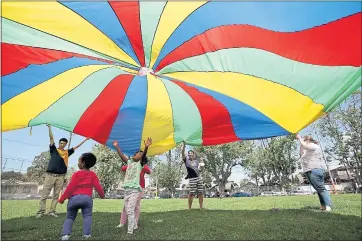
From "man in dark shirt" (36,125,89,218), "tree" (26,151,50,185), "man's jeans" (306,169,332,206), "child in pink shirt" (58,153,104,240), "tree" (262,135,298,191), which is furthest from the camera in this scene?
"tree" (26,151,50,185)

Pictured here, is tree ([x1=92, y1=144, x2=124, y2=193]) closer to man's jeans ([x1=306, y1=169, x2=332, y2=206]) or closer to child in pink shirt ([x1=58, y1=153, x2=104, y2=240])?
man's jeans ([x1=306, y1=169, x2=332, y2=206])

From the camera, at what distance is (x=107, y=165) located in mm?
35281

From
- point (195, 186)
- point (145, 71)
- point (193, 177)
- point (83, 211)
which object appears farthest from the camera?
point (193, 177)

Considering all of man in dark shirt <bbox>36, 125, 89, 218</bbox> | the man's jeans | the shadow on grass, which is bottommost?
the shadow on grass

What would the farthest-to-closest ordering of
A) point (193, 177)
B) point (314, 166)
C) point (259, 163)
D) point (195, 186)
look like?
point (259, 163) < point (193, 177) < point (195, 186) < point (314, 166)

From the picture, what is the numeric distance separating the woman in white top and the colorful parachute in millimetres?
1276

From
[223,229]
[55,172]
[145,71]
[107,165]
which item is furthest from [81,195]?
[107,165]

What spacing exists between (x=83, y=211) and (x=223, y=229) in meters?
1.81

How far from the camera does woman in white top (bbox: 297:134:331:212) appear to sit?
16.6 ft

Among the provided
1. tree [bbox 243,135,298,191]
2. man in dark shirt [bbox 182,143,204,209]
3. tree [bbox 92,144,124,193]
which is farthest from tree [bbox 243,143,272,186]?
man in dark shirt [bbox 182,143,204,209]

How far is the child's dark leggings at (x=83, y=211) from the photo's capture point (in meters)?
3.44

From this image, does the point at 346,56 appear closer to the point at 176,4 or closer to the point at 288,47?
the point at 288,47

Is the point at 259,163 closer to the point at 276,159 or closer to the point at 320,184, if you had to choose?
the point at 276,159

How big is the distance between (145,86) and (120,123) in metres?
0.81
